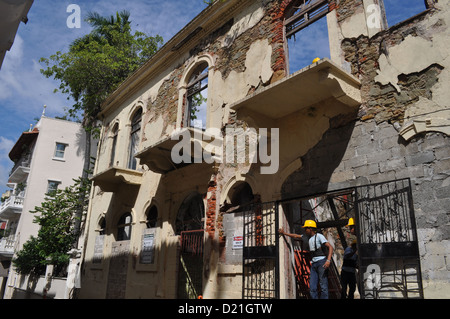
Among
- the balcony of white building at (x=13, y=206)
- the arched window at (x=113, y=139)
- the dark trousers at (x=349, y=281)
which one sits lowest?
the dark trousers at (x=349, y=281)

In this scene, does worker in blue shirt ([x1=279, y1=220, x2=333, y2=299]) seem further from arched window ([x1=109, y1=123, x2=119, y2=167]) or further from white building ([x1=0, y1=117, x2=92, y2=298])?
white building ([x1=0, y1=117, x2=92, y2=298])

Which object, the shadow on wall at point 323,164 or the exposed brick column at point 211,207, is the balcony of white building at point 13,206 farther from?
the shadow on wall at point 323,164

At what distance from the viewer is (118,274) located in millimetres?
12359

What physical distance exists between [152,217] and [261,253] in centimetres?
553

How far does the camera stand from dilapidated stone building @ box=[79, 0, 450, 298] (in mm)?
5473

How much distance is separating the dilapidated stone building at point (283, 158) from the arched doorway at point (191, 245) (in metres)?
0.05

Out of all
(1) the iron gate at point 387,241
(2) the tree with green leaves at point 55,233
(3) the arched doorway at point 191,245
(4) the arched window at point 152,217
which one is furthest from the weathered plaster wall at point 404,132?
→ (2) the tree with green leaves at point 55,233

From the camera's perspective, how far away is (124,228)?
1359 centimetres

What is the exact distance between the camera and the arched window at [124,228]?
1317 centimetres

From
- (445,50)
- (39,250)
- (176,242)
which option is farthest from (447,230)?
(39,250)

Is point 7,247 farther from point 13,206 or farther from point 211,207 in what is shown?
point 211,207

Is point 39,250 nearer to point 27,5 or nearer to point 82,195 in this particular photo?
point 82,195

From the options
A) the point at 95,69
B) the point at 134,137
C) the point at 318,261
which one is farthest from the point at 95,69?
the point at 318,261

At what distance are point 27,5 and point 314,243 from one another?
216 inches
